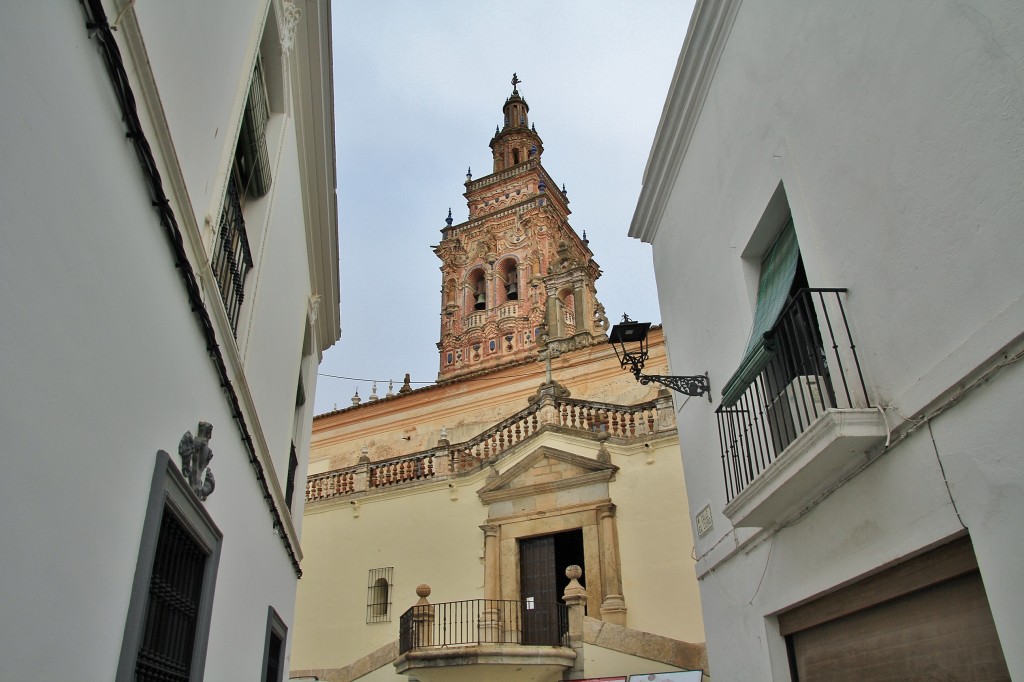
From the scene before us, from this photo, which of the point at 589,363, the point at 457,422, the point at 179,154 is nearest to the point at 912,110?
the point at 179,154

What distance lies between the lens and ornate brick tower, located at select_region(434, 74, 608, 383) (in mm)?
26703

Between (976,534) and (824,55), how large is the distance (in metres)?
2.73

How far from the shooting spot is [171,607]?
143 inches

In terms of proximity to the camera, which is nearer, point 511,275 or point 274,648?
point 274,648

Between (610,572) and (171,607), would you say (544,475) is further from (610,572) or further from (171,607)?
(171,607)

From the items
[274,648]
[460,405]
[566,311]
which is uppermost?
[566,311]

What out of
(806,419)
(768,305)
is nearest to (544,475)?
(768,305)

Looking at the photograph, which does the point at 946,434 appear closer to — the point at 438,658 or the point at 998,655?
the point at 998,655

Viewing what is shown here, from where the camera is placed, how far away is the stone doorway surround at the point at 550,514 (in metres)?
12.7

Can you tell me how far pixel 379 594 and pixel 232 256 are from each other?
11.0m

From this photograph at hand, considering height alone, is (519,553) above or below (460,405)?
below

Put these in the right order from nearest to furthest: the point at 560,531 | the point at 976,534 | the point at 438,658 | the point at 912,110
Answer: the point at 976,534
the point at 912,110
the point at 438,658
the point at 560,531

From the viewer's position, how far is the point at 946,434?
3326 mm

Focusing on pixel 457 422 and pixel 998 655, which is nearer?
pixel 998 655
